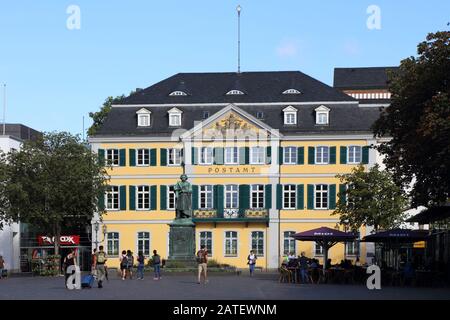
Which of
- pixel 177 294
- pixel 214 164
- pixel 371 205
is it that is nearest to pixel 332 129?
pixel 214 164

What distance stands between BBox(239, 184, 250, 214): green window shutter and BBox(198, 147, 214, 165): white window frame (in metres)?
3.02

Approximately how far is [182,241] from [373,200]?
17.8 meters

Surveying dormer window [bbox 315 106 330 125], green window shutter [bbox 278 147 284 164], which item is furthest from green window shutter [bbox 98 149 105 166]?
dormer window [bbox 315 106 330 125]

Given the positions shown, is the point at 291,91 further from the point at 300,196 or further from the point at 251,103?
the point at 300,196

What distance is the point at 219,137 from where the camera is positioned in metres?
80.4

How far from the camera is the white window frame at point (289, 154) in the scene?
80000mm

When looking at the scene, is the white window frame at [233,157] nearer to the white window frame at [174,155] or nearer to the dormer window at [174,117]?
the white window frame at [174,155]

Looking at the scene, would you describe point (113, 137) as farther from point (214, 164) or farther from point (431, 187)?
point (431, 187)

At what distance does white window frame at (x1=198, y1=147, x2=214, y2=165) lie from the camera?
80.4 meters

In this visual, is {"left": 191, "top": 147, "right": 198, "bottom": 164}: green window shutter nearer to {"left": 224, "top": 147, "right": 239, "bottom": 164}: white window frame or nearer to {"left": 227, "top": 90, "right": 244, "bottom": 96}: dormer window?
{"left": 224, "top": 147, "right": 239, "bottom": 164}: white window frame

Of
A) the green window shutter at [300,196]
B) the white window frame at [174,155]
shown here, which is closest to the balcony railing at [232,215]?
the green window shutter at [300,196]

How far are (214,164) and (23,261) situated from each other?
706 inches

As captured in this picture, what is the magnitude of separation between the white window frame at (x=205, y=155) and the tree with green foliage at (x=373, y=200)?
15260mm

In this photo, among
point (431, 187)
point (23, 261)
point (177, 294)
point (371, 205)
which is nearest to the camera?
point (177, 294)
